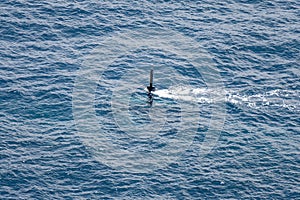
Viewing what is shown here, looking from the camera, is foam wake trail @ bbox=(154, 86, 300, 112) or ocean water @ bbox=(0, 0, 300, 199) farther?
foam wake trail @ bbox=(154, 86, 300, 112)

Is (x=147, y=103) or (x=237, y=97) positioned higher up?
(x=237, y=97)

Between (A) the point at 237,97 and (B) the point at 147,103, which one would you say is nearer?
(B) the point at 147,103

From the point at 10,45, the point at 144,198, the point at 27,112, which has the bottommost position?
the point at 144,198

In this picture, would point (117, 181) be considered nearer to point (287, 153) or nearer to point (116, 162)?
point (116, 162)

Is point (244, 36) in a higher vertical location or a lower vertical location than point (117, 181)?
higher

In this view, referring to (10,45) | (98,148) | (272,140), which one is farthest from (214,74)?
(10,45)

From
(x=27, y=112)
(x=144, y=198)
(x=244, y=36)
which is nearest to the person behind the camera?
(x=144, y=198)

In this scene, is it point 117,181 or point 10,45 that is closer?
point 117,181

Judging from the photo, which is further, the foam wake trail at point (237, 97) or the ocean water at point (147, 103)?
the foam wake trail at point (237, 97)
